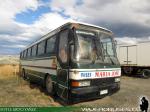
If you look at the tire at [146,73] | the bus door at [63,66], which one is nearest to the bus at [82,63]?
the bus door at [63,66]

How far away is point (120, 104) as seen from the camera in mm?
8695

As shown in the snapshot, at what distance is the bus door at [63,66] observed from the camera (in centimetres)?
843

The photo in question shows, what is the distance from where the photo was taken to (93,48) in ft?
28.6

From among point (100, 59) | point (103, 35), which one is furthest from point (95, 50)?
point (103, 35)

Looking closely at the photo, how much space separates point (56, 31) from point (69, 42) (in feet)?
6.41

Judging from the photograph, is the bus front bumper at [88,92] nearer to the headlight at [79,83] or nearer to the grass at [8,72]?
the headlight at [79,83]

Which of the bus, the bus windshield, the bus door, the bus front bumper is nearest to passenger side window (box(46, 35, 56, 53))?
the bus

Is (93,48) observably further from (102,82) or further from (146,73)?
(146,73)

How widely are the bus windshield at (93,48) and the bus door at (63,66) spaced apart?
56 centimetres

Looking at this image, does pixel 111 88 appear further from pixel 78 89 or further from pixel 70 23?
pixel 70 23

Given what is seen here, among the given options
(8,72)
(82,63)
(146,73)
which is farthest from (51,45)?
(8,72)

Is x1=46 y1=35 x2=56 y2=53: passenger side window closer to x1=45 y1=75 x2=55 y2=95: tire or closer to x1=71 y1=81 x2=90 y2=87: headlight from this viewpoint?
x1=45 y1=75 x2=55 y2=95: tire

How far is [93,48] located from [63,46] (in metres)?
1.24

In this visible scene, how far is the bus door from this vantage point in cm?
843
